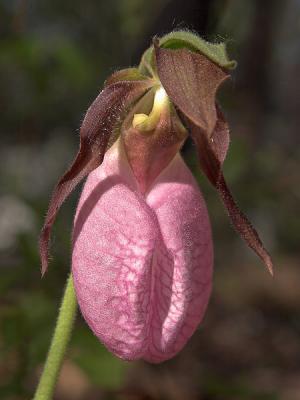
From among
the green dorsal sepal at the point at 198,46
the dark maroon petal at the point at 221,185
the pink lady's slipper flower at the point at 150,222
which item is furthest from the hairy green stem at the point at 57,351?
the green dorsal sepal at the point at 198,46

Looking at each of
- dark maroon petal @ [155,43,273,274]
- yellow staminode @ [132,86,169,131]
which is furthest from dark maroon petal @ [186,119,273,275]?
yellow staminode @ [132,86,169,131]

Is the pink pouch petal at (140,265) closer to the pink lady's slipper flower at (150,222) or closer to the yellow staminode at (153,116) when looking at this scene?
the pink lady's slipper flower at (150,222)

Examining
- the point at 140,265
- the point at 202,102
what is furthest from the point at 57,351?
the point at 202,102

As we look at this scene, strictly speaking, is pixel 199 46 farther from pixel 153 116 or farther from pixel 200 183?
pixel 200 183

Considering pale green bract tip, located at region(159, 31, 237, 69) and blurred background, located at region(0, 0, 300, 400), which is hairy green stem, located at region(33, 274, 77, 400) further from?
blurred background, located at region(0, 0, 300, 400)

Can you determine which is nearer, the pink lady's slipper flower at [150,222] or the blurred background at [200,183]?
the pink lady's slipper flower at [150,222]

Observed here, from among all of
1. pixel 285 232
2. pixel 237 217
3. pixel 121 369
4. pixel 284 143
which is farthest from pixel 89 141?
pixel 284 143

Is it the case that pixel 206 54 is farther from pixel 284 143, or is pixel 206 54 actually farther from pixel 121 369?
pixel 284 143
